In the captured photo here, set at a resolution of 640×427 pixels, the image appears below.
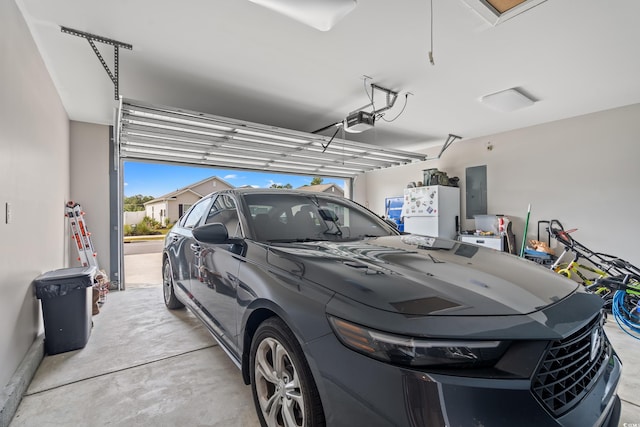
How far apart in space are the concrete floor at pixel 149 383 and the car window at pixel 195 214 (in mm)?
1124

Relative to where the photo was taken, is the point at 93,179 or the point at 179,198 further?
the point at 179,198

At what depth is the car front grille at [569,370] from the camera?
0.81 metres

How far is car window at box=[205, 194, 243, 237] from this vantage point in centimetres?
197

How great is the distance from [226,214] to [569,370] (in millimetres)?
2099

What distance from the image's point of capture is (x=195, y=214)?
2928 mm

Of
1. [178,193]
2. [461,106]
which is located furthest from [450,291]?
Result: [178,193]

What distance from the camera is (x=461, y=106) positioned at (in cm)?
410

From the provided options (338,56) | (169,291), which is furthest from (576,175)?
(169,291)

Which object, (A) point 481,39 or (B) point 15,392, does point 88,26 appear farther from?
(A) point 481,39

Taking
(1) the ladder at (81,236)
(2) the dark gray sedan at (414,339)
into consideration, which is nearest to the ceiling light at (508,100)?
(2) the dark gray sedan at (414,339)

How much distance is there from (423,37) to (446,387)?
276 centimetres

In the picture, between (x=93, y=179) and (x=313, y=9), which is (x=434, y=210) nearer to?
(x=313, y=9)

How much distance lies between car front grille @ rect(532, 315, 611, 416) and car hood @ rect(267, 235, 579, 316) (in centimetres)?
13

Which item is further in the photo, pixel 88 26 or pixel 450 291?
pixel 88 26
